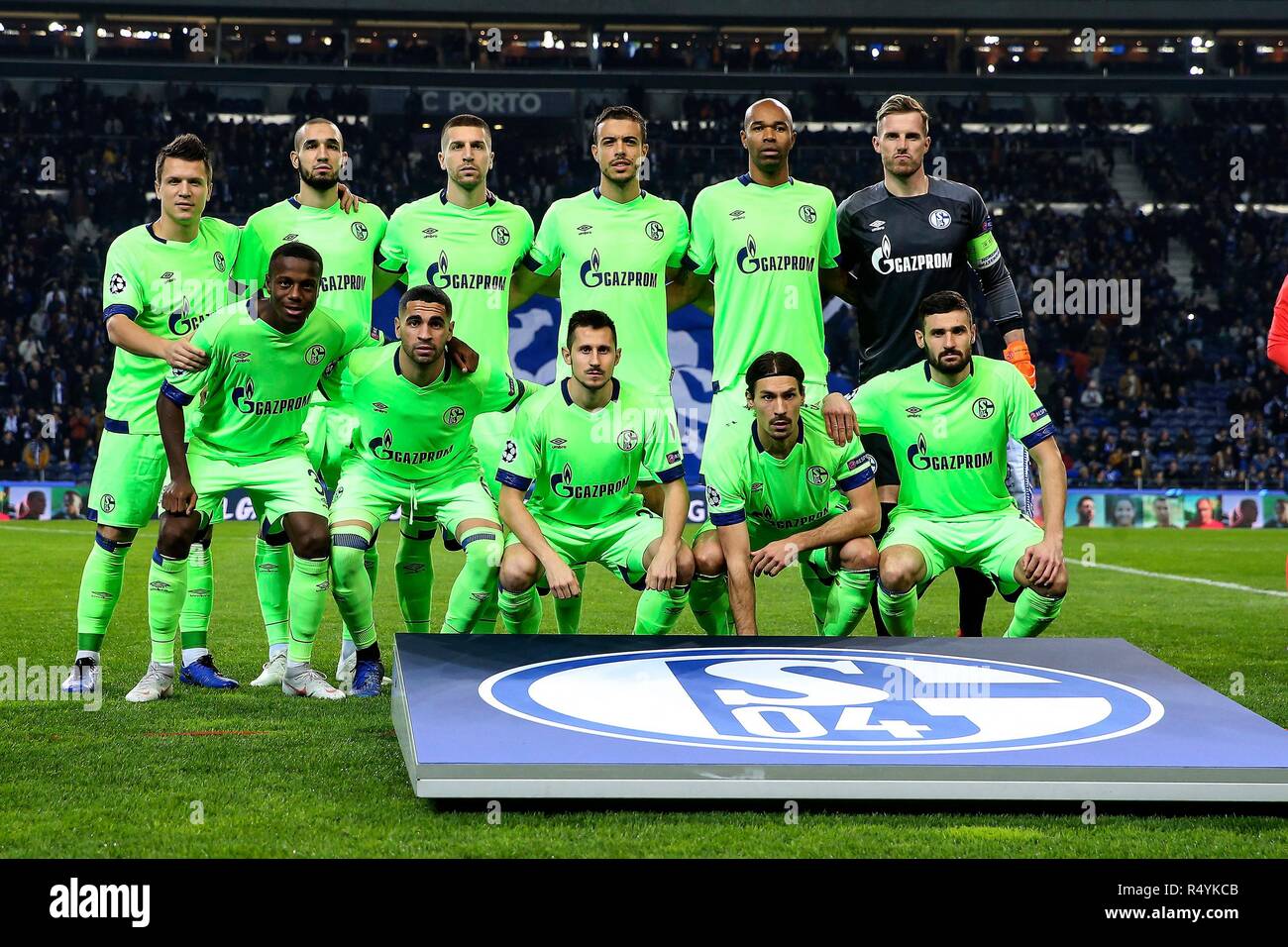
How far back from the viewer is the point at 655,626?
6.57 m

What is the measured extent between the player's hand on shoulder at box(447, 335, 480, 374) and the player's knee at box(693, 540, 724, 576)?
1301mm

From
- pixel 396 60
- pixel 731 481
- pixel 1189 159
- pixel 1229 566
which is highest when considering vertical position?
pixel 396 60

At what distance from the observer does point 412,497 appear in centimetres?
662

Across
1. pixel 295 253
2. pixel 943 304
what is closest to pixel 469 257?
pixel 295 253

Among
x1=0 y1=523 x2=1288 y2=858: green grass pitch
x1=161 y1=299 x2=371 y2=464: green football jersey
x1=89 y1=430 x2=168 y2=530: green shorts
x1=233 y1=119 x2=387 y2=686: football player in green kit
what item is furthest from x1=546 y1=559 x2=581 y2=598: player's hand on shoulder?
x1=89 y1=430 x2=168 y2=530: green shorts

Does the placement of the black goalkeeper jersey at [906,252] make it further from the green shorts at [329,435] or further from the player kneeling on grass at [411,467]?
the green shorts at [329,435]

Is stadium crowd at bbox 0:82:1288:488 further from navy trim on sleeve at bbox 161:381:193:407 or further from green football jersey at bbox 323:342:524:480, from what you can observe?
navy trim on sleeve at bbox 161:381:193:407

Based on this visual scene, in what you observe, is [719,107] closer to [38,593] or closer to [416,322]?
[38,593]

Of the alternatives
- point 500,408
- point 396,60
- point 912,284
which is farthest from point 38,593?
point 396,60

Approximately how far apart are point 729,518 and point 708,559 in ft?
0.73

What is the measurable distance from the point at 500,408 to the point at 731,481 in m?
1.21

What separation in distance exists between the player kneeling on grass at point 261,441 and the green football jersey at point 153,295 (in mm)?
230

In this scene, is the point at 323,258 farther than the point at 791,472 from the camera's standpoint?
Yes

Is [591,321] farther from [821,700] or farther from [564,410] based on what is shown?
[821,700]
